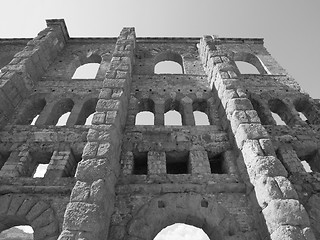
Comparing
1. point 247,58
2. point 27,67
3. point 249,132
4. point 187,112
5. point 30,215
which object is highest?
point 247,58

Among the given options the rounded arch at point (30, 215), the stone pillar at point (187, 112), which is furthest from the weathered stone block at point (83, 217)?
the stone pillar at point (187, 112)

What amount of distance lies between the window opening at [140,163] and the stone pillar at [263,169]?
101 inches

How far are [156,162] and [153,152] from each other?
342 millimetres

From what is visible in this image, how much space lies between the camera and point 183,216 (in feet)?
18.4

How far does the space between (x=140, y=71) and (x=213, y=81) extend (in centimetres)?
335

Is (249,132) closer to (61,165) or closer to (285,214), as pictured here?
(285,214)

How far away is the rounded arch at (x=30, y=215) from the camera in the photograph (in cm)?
520

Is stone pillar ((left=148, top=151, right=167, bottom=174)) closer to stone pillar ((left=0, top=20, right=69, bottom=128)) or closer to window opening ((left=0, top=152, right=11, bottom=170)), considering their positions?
window opening ((left=0, top=152, right=11, bottom=170))

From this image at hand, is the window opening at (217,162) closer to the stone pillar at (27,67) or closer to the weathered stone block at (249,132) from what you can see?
the weathered stone block at (249,132)

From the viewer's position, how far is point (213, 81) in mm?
9062

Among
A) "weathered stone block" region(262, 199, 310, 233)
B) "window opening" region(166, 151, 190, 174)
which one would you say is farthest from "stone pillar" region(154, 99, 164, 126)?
"weathered stone block" region(262, 199, 310, 233)

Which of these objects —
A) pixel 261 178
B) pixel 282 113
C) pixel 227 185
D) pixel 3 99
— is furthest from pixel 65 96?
pixel 282 113

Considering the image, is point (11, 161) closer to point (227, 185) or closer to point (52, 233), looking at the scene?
point (52, 233)

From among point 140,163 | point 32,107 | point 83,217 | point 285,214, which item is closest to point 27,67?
point 32,107
